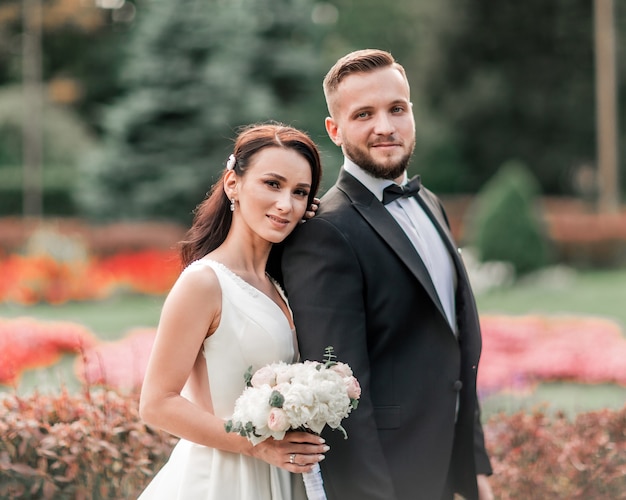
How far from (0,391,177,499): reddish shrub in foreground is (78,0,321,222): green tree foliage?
57.7 feet

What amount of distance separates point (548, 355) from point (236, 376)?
5.87m

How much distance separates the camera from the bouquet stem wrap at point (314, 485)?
2938 millimetres

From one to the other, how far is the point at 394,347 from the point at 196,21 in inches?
813

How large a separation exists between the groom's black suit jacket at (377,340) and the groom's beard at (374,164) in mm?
76

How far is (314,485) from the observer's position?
2943 millimetres

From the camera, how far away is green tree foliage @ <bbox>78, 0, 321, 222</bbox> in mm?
21875

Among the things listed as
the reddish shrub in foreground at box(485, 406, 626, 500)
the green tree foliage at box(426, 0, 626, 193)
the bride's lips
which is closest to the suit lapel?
the bride's lips

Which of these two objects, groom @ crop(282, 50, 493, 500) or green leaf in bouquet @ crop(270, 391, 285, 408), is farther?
groom @ crop(282, 50, 493, 500)

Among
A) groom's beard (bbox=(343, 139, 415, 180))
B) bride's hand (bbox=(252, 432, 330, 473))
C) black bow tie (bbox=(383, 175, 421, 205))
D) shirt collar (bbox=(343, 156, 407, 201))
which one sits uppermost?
groom's beard (bbox=(343, 139, 415, 180))

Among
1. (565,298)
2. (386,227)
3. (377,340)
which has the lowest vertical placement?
(565,298)

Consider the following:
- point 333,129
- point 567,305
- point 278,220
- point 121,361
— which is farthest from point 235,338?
point 567,305

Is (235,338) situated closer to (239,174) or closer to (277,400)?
(277,400)

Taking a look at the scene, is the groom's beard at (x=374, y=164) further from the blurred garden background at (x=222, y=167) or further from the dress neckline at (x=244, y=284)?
the blurred garden background at (x=222, y=167)

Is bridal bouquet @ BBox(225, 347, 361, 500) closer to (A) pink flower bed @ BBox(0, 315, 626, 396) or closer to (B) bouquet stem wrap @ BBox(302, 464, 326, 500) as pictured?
(B) bouquet stem wrap @ BBox(302, 464, 326, 500)
